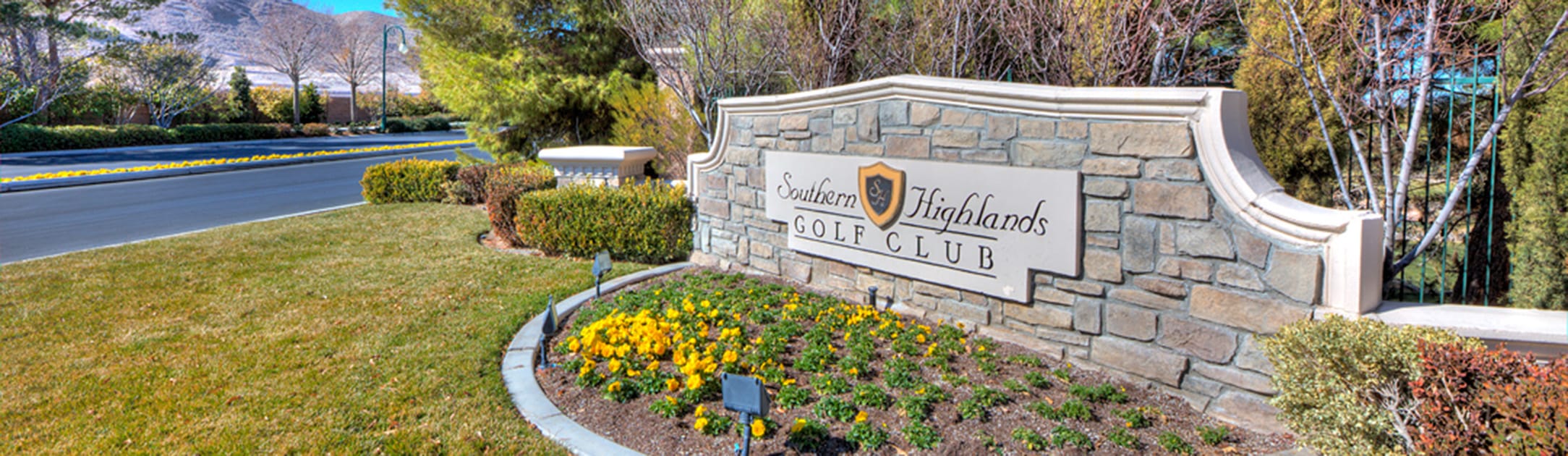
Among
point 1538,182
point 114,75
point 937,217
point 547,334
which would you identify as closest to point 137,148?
point 114,75

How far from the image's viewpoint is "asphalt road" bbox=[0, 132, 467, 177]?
20719 mm

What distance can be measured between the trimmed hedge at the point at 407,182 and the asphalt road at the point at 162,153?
10.6 m

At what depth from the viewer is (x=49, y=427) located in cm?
430

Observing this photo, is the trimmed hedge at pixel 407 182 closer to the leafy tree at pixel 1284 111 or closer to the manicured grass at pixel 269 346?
the manicured grass at pixel 269 346

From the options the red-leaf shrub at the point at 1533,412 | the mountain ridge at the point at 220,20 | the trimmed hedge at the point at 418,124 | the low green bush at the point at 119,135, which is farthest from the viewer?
the mountain ridge at the point at 220,20

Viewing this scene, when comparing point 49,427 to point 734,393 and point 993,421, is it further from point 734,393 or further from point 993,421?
point 993,421

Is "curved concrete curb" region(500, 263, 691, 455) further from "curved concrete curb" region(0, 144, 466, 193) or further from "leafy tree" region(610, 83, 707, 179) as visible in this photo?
"curved concrete curb" region(0, 144, 466, 193)

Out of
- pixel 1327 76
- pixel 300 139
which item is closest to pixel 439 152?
pixel 300 139

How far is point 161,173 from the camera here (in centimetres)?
1816

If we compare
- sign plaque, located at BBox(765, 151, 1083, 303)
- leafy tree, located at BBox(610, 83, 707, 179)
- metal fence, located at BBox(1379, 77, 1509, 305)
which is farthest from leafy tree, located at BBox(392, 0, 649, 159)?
metal fence, located at BBox(1379, 77, 1509, 305)

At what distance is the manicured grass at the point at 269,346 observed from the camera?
4.19 m

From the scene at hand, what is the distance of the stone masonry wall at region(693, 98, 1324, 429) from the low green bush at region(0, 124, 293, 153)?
3061cm

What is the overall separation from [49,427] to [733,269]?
4.52 m

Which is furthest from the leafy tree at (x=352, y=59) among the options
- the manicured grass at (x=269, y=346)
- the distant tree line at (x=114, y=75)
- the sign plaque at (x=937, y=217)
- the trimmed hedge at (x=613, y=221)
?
the sign plaque at (x=937, y=217)
